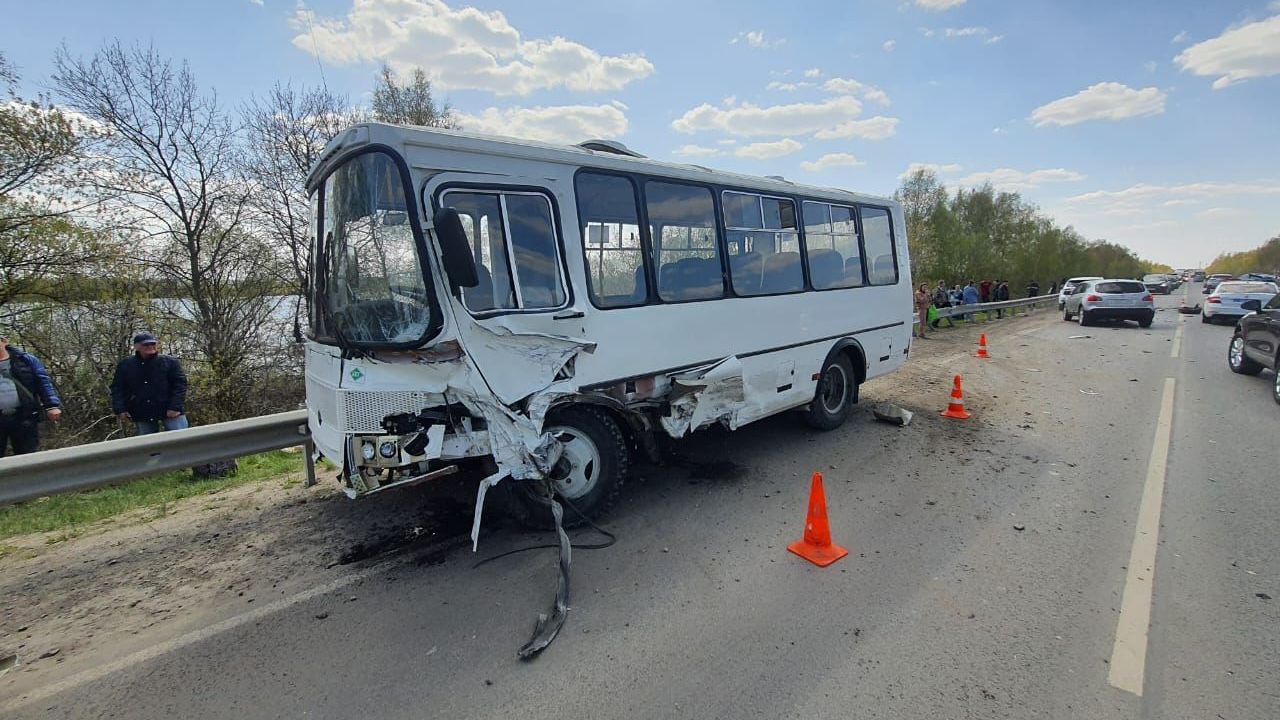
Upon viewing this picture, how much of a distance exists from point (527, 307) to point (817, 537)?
8.43 ft

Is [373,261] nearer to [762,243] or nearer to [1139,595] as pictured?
[762,243]

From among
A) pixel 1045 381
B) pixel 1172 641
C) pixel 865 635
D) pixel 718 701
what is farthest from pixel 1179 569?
pixel 1045 381

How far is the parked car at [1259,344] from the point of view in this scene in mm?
8203

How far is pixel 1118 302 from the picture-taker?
17.8 metres

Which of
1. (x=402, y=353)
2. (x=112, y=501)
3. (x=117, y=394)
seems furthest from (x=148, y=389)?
(x=402, y=353)

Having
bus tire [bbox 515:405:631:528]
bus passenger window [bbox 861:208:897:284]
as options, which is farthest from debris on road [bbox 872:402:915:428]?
bus tire [bbox 515:405:631:528]

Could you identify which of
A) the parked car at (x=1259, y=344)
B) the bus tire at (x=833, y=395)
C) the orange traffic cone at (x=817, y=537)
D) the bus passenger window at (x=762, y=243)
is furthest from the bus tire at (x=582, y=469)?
the parked car at (x=1259, y=344)

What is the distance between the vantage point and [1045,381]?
30.8 feet

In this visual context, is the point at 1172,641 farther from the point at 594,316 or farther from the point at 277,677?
the point at 277,677

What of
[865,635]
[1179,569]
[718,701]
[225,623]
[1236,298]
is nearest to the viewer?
[718,701]

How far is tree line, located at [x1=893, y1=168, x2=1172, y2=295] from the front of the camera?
45.2m

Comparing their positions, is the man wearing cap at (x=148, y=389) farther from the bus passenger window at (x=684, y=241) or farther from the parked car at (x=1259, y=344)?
the parked car at (x=1259, y=344)

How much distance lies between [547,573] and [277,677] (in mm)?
1463

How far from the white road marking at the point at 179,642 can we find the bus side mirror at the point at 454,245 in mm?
2062
